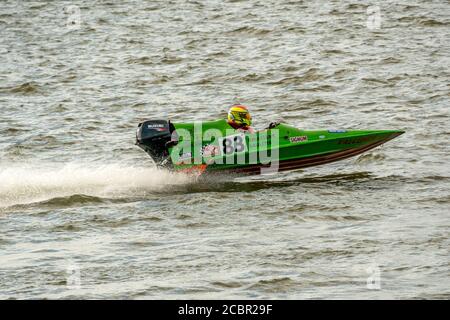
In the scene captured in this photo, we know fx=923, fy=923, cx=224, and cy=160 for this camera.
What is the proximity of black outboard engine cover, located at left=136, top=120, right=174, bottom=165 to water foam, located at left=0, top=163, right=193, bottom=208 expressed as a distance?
1.32 ft

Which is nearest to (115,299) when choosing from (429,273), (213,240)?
(213,240)

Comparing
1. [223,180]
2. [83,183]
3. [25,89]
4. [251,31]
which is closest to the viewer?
[83,183]

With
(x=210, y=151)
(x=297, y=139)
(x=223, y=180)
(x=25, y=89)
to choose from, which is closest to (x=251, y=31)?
(x=25, y=89)

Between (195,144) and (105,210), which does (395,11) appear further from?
(105,210)

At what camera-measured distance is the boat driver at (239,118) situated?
1422 cm

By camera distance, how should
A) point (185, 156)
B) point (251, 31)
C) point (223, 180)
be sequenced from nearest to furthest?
point (185, 156), point (223, 180), point (251, 31)

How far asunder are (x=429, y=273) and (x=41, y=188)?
6.88m

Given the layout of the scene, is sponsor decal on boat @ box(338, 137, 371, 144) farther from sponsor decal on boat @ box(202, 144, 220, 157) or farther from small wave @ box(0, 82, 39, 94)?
small wave @ box(0, 82, 39, 94)

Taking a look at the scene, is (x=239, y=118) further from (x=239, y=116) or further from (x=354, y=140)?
(x=354, y=140)

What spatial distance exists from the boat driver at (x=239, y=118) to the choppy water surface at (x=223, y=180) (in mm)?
903

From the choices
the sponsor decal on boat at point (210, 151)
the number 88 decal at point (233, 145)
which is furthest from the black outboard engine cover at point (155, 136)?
the number 88 decal at point (233, 145)

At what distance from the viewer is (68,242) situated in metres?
11.4

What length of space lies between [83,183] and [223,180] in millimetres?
2205

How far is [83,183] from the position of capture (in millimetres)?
14500
